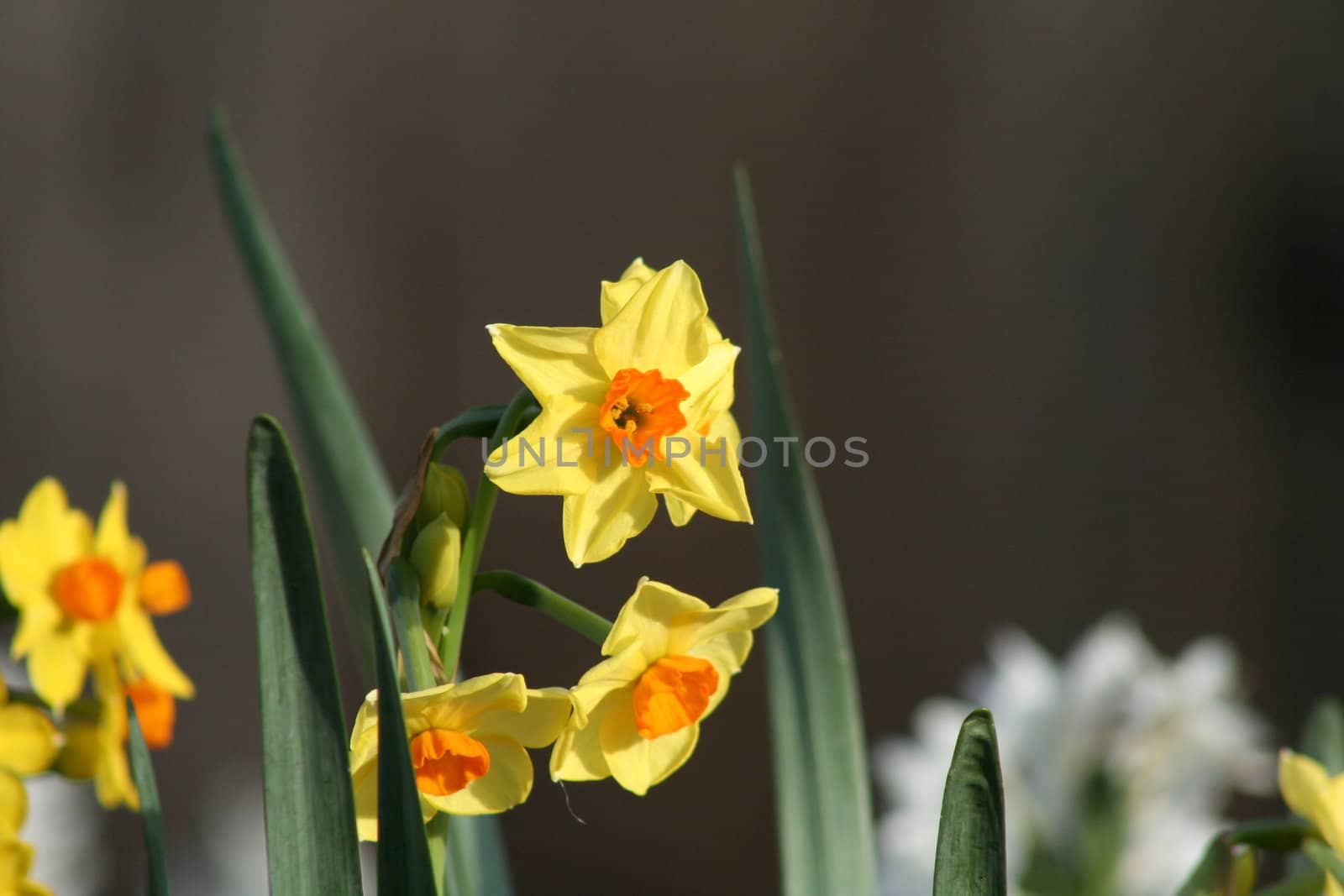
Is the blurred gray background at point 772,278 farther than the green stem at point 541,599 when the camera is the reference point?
Yes

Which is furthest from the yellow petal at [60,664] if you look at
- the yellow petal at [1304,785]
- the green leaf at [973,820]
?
the yellow petal at [1304,785]

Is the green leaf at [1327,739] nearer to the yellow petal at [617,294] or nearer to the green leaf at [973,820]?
the green leaf at [973,820]

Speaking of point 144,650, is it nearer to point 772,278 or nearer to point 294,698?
point 294,698

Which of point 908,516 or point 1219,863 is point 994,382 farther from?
point 1219,863

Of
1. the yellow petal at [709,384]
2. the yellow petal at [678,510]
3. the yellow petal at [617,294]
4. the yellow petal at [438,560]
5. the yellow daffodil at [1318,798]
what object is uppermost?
the yellow petal at [617,294]

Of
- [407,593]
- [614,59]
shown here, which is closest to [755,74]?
[614,59]
